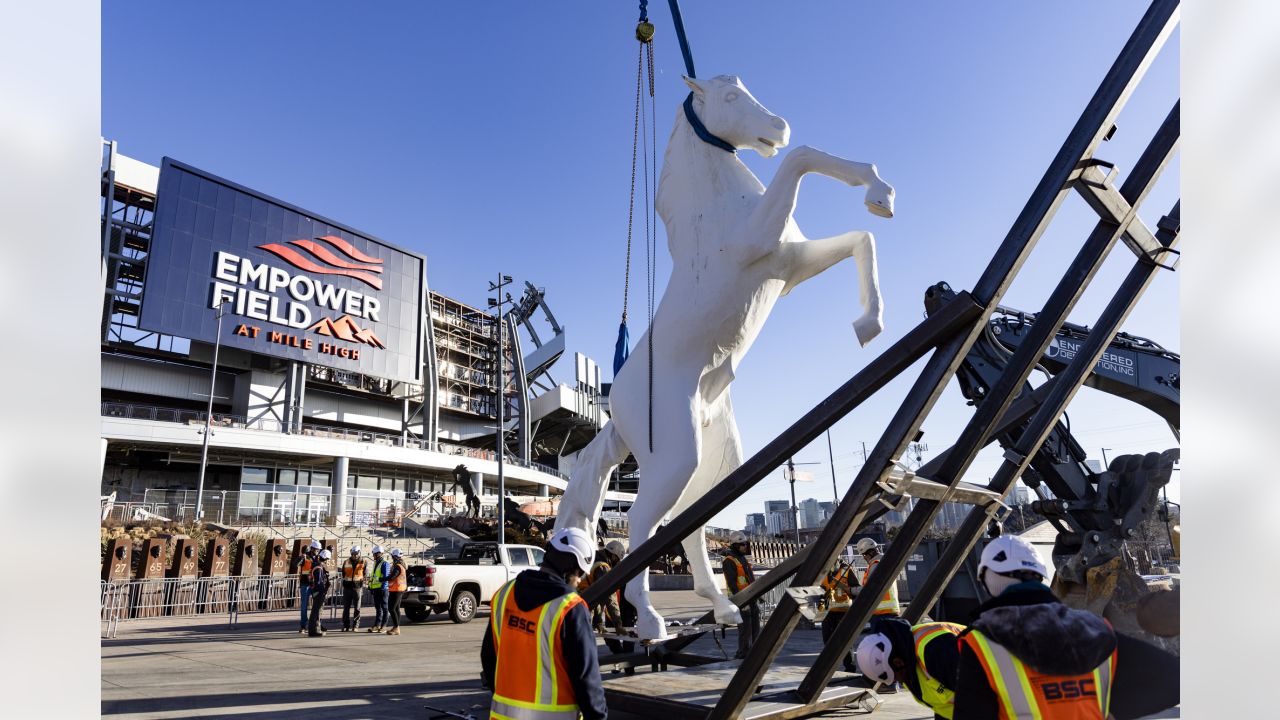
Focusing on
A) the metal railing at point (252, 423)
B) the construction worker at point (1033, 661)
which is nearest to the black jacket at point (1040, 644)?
the construction worker at point (1033, 661)

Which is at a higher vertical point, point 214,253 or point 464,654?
point 214,253

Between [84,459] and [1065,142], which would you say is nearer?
[84,459]

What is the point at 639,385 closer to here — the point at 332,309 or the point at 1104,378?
the point at 1104,378

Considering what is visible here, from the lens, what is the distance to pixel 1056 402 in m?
3.91

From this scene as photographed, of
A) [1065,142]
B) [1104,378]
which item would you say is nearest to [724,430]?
[1065,142]

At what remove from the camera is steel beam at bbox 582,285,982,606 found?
3498 mm

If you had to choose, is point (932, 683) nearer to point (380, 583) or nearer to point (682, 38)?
point (682, 38)

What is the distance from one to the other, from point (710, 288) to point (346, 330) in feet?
134

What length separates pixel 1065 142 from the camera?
342cm

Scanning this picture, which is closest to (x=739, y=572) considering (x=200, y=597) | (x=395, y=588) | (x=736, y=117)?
(x=736, y=117)

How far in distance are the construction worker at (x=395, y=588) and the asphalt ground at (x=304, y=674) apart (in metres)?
0.30

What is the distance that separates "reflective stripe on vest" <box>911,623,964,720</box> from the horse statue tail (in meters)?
3.51

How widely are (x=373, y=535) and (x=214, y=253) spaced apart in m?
17.6

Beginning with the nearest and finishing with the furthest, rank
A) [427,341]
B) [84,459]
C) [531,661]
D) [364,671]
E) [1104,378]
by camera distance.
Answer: [84,459] < [531,661] < [364,671] < [1104,378] < [427,341]
